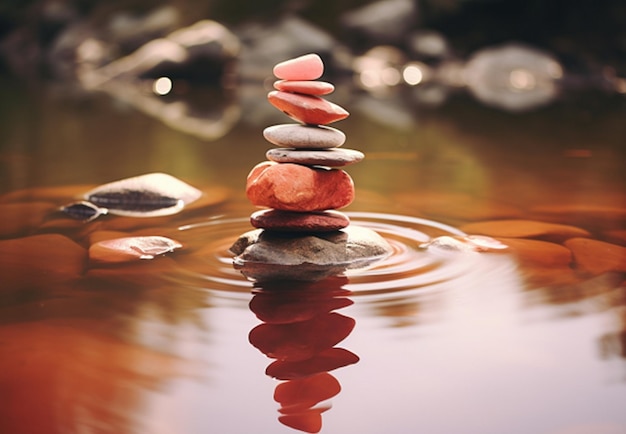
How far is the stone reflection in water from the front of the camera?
3.14 meters

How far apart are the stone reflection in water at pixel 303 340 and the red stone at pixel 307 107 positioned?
0.99 meters

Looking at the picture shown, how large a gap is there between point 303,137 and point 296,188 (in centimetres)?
31

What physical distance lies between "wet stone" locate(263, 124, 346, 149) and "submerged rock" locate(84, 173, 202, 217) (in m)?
1.68

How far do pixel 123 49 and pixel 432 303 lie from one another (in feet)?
58.6

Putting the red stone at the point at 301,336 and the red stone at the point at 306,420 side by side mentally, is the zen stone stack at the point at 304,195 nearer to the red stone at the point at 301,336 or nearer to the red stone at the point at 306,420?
the red stone at the point at 301,336

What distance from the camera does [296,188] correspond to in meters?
4.88

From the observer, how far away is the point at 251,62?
19297 mm

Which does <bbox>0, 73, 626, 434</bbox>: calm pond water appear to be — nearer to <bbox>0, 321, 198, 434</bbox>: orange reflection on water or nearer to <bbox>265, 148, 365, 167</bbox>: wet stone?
<bbox>0, 321, 198, 434</bbox>: orange reflection on water

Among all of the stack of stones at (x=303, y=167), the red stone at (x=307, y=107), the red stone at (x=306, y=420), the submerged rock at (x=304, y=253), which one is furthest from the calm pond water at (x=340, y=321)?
the red stone at (x=307, y=107)

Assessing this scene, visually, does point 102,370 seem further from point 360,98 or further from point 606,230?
point 360,98

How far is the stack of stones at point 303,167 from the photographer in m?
4.90

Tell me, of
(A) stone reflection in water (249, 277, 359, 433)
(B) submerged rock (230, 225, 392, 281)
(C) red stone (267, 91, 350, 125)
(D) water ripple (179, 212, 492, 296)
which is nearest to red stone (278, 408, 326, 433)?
(A) stone reflection in water (249, 277, 359, 433)

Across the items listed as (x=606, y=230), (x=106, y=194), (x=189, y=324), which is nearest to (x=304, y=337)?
(x=189, y=324)

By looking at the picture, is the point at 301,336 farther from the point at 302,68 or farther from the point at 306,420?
the point at 302,68
